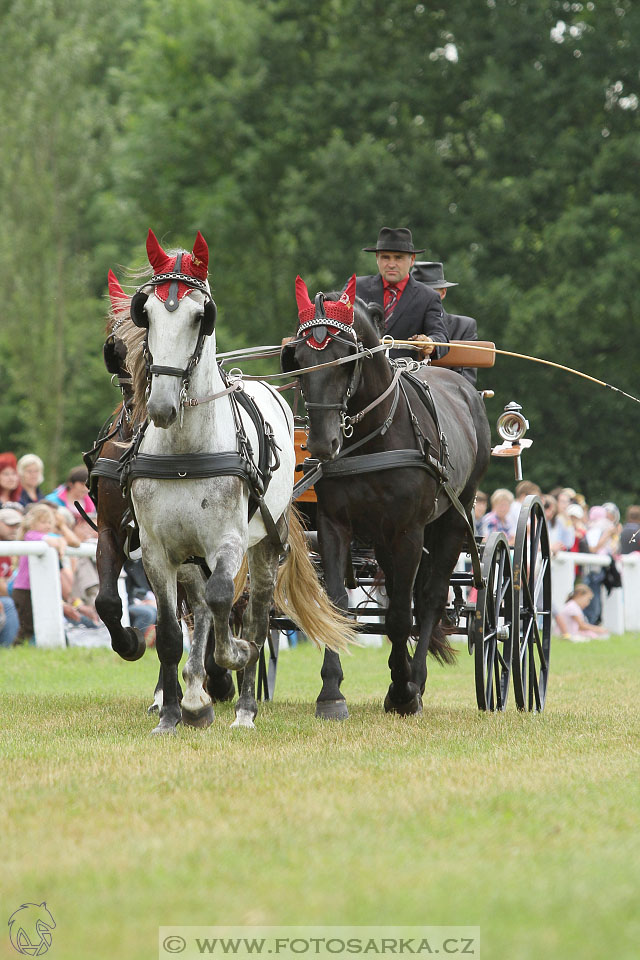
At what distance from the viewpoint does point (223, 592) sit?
21.8ft

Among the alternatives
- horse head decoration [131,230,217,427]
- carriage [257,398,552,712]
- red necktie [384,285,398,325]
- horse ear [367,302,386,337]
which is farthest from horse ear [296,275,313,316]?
red necktie [384,285,398,325]

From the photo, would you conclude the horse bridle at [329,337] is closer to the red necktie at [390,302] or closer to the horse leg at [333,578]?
the horse leg at [333,578]

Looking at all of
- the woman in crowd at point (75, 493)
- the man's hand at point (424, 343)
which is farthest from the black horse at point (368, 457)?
the woman in crowd at point (75, 493)

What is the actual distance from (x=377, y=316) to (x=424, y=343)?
16.7 inches

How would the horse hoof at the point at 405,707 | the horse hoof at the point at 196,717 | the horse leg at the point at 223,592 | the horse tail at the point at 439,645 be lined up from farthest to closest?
the horse tail at the point at 439,645, the horse hoof at the point at 405,707, the horse hoof at the point at 196,717, the horse leg at the point at 223,592

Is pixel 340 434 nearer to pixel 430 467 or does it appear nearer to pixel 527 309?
pixel 430 467

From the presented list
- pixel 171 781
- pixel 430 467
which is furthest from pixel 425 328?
pixel 171 781

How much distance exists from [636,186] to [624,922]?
23913 mm

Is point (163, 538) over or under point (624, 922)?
over

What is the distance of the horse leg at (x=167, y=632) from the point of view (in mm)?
6848

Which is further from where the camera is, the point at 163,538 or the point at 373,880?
the point at 163,538

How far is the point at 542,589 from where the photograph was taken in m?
10.2

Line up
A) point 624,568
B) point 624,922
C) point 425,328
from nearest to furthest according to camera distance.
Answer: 1. point 624,922
2. point 425,328
3. point 624,568

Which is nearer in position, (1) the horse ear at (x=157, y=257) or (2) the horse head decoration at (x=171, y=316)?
(2) the horse head decoration at (x=171, y=316)
